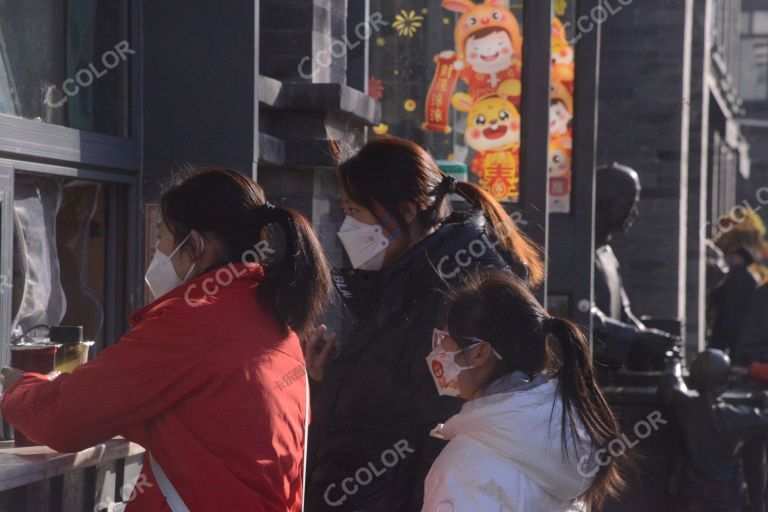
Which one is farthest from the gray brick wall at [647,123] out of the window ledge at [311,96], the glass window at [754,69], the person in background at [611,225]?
the glass window at [754,69]

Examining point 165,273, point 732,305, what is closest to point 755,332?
point 732,305

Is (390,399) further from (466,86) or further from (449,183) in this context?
(466,86)

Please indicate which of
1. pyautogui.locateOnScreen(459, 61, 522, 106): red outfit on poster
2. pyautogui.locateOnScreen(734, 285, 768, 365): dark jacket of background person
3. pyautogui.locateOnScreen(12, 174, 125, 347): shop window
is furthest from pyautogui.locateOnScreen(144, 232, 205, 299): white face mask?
pyautogui.locateOnScreen(734, 285, 768, 365): dark jacket of background person

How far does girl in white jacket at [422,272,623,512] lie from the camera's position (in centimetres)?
254

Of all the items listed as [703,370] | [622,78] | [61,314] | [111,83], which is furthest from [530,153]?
[622,78]

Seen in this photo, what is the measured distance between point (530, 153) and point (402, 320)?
127 inches

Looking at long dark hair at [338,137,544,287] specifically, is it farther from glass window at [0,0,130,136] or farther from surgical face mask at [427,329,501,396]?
glass window at [0,0,130,136]

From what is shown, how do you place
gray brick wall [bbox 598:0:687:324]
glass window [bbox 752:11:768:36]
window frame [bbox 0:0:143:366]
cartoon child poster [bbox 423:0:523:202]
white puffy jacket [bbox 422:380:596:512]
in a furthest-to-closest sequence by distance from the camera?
glass window [bbox 752:11:768:36]
gray brick wall [bbox 598:0:687:324]
cartoon child poster [bbox 423:0:523:202]
window frame [bbox 0:0:143:366]
white puffy jacket [bbox 422:380:596:512]

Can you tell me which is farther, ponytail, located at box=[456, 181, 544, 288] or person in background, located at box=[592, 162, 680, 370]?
person in background, located at box=[592, 162, 680, 370]

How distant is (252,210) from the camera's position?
9.41ft

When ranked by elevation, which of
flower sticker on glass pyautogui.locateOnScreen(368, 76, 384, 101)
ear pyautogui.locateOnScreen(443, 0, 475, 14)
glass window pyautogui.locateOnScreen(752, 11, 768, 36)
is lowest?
flower sticker on glass pyautogui.locateOnScreen(368, 76, 384, 101)

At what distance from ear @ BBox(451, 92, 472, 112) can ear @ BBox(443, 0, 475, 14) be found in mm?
448

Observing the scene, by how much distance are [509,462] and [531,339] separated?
1.13ft

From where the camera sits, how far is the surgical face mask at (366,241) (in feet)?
11.1
